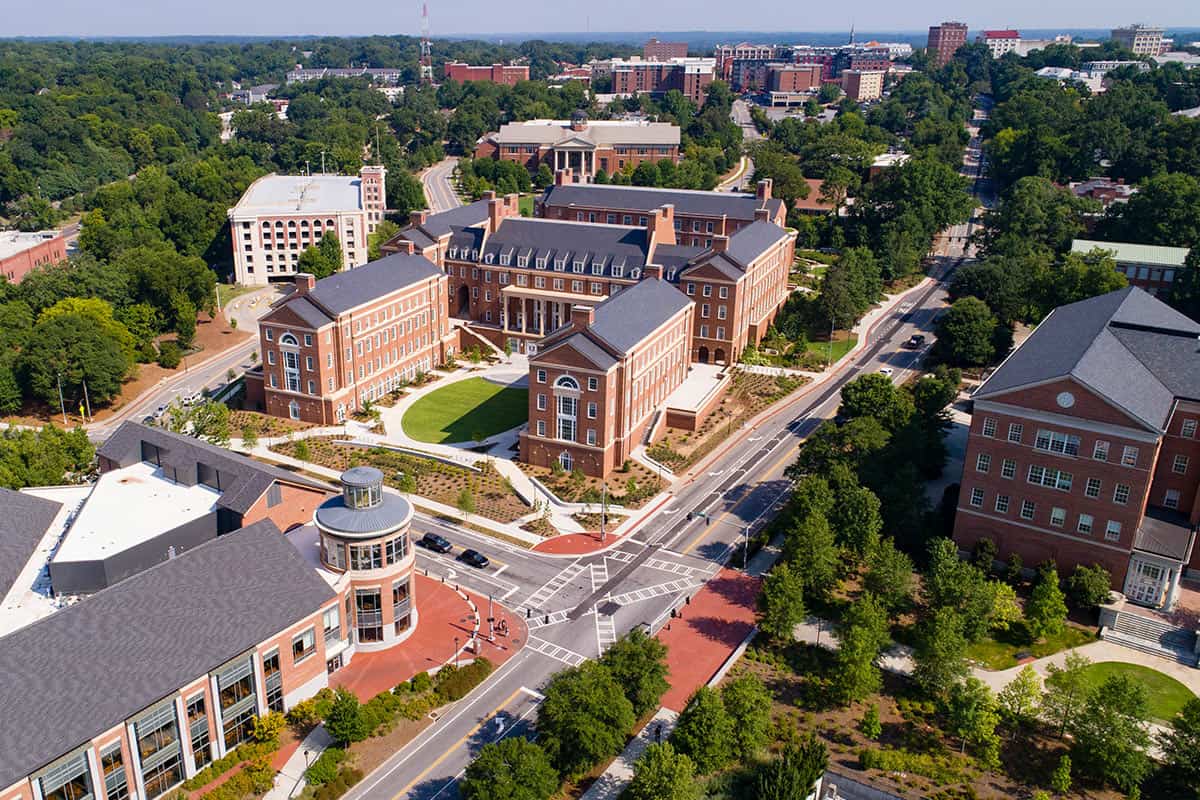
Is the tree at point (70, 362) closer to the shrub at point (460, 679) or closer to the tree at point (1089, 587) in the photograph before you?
the shrub at point (460, 679)

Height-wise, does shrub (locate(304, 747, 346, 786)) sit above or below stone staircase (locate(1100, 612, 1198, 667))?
below

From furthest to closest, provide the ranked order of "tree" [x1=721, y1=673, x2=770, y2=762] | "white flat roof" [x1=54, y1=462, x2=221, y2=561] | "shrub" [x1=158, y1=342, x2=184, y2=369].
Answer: "shrub" [x1=158, y1=342, x2=184, y2=369] < "white flat roof" [x1=54, y1=462, x2=221, y2=561] < "tree" [x1=721, y1=673, x2=770, y2=762]

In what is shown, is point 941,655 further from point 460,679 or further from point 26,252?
point 26,252

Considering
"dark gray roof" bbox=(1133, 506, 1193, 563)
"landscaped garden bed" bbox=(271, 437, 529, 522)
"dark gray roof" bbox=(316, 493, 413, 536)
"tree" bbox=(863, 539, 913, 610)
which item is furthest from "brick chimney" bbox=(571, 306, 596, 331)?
"dark gray roof" bbox=(1133, 506, 1193, 563)

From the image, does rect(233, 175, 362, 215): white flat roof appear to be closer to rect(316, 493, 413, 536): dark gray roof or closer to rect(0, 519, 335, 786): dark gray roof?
rect(316, 493, 413, 536): dark gray roof

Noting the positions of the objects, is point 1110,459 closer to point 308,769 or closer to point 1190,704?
point 1190,704
